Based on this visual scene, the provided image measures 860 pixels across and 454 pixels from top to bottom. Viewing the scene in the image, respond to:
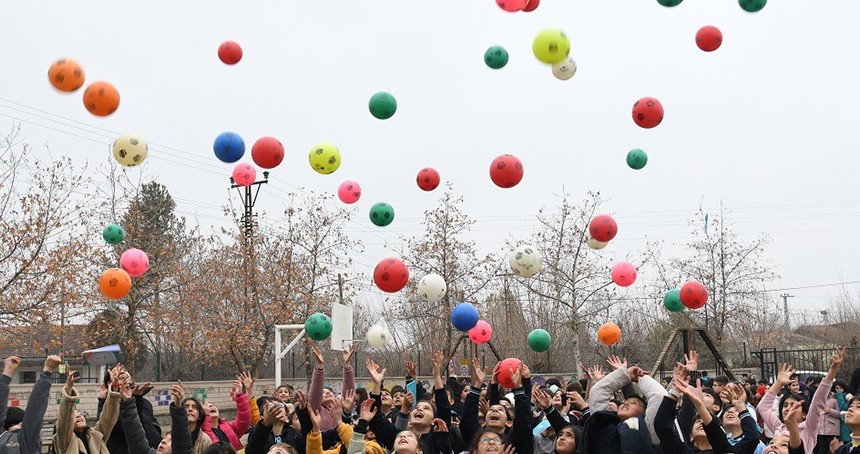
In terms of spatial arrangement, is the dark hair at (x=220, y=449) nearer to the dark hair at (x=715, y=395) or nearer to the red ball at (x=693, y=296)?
the dark hair at (x=715, y=395)

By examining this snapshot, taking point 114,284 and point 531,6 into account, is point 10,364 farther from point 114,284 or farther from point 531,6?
point 531,6

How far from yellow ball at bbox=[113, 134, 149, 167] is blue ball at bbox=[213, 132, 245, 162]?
3.06 ft

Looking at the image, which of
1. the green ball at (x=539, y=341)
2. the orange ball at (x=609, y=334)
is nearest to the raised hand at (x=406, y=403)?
the green ball at (x=539, y=341)

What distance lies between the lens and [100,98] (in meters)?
10.4

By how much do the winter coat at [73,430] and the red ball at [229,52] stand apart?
6407 millimetres

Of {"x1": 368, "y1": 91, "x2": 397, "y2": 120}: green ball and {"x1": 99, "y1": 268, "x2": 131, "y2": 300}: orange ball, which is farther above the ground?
{"x1": 368, "y1": 91, "x2": 397, "y2": 120}: green ball

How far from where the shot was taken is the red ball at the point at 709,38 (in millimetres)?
12023

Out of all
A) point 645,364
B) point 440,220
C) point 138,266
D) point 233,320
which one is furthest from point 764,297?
point 138,266

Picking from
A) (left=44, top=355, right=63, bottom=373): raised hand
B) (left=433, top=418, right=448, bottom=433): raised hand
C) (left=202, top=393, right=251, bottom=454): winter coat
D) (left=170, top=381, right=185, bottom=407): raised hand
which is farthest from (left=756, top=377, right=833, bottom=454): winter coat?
(left=44, top=355, right=63, bottom=373): raised hand

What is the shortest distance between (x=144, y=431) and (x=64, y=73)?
4466 millimetres

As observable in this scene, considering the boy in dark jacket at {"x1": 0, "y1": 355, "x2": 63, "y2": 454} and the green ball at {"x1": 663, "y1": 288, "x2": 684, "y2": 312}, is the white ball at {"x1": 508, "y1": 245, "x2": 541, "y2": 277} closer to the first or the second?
the green ball at {"x1": 663, "y1": 288, "x2": 684, "y2": 312}

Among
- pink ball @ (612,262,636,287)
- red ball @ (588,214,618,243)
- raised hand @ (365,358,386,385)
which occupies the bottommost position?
raised hand @ (365,358,386,385)

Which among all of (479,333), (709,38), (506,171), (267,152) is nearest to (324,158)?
(267,152)

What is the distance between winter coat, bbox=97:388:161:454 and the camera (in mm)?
7328
